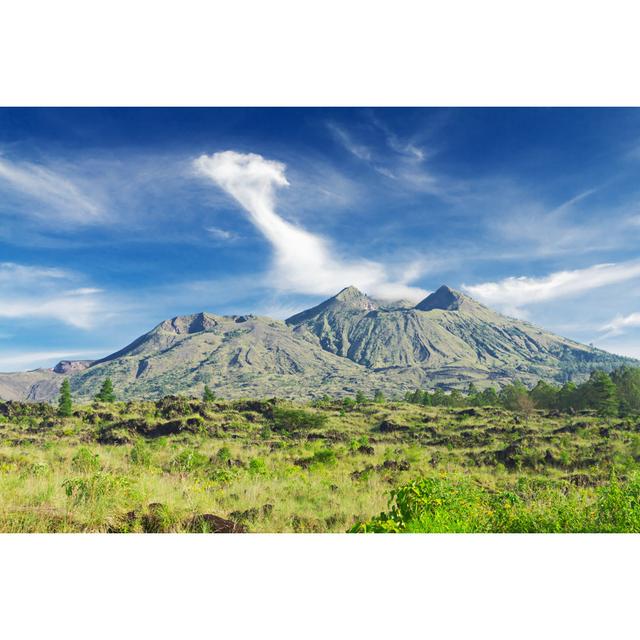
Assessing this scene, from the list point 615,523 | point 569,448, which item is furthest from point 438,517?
point 569,448

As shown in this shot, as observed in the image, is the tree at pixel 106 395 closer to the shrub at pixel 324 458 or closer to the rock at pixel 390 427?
the rock at pixel 390 427

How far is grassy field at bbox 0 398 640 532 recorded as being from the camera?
260 inches

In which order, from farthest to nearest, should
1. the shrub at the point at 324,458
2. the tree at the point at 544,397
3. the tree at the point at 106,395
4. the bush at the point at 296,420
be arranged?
the tree at the point at 544,397 < the tree at the point at 106,395 < the bush at the point at 296,420 < the shrub at the point at 324,458

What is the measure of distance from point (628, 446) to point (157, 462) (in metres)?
24.0

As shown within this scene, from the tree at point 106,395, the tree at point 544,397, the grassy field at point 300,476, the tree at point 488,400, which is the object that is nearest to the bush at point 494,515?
the grassy field at point 300,476

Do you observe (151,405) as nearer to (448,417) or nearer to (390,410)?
(390,410)

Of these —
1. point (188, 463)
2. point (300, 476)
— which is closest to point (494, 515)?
point (300, 476)

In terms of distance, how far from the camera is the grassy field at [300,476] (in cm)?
661

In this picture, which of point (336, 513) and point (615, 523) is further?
point (336, 513)

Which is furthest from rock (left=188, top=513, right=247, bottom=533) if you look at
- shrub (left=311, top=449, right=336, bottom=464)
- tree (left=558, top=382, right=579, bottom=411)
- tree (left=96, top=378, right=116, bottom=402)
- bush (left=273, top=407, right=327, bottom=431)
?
tree (left=558, top=382, right=579, bottom=411)

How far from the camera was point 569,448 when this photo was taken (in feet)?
81.9

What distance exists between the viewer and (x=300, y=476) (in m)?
12.9

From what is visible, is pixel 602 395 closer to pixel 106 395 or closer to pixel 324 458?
pixel 324 458

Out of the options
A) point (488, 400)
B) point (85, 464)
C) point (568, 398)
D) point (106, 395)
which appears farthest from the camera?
point (488, 400)
